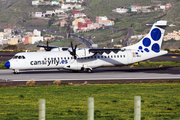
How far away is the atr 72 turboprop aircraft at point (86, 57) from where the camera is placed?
3572cm

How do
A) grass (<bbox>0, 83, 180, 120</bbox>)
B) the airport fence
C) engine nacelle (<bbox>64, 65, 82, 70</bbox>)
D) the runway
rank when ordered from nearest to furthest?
the airport fence → grass (<bbox>0, 83, 180, 120</bbox>) → the runway → engine nacelle (<bbox>64, 65, 82, 70</bbox>)

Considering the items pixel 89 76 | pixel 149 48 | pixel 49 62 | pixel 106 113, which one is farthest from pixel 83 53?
pixel 106 113

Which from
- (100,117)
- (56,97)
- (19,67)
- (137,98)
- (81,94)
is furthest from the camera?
(19,67)

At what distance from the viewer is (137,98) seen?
9.18 metres

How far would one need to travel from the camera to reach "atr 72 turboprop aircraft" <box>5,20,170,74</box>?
35.7m

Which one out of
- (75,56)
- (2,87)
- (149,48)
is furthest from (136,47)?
(2,87)

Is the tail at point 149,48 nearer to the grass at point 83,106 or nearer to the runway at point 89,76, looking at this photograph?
the runway at point 89,76

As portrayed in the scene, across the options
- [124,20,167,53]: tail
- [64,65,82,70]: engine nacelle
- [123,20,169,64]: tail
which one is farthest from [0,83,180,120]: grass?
[124,20,167,53]: tail

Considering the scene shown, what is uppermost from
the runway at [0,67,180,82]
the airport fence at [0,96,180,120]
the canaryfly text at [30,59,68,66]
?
the canaryfly text at [30,59,68,66]

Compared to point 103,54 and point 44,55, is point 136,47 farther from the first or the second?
point 44,55

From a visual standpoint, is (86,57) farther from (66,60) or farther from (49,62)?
(49,62)

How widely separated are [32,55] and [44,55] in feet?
4.76

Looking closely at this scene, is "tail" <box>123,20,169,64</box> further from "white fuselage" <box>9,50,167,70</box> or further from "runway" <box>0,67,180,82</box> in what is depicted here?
"runway" <box>0,67,180,82</box>

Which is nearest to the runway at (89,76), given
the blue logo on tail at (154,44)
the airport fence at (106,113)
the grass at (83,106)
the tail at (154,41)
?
the blue logo on tail at (154,44)
